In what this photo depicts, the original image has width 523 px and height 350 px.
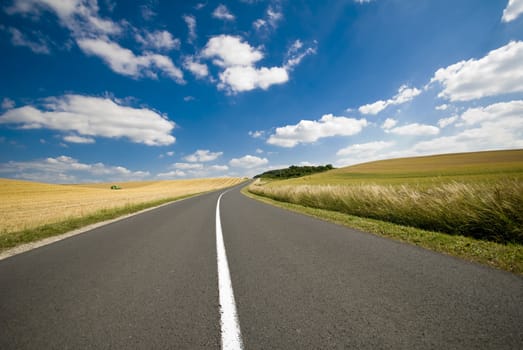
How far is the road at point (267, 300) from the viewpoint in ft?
6.18

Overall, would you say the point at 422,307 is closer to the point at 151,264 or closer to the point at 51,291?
the point at 151,264

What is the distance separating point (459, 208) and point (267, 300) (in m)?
6.15

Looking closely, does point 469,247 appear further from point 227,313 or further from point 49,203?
point 49,203

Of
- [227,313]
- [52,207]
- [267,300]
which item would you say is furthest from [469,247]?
[52,207]

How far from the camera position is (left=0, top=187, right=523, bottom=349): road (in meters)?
1.88

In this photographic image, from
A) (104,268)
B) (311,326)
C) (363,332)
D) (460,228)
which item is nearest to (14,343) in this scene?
(104,268)

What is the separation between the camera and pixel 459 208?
5.69 meters

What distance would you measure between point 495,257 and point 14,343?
6.41 meters

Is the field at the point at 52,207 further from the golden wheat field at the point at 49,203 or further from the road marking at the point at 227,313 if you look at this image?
the road marking at the point at 227,313

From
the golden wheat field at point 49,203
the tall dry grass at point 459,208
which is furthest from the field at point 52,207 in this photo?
the tall dry grass at point 459,208

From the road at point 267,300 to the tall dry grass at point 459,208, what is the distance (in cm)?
235

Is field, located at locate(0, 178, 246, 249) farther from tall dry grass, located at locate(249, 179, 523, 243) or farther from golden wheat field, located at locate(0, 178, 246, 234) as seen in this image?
tall dry grass, located at locate(249, 179, 523, 243)

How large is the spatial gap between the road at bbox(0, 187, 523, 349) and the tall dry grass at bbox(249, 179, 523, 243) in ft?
7.72

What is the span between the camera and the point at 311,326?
2027mm
